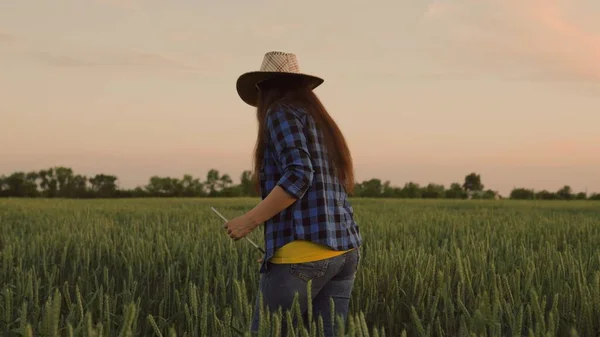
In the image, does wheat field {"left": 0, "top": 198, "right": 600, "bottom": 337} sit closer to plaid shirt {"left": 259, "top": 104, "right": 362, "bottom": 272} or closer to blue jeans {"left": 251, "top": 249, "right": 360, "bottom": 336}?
blue jeans {"left": 251, "top": 249, "right": 360, "bottom": 336}

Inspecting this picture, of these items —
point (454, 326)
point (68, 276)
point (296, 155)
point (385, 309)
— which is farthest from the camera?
point (68, 276)

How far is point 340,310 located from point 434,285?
1.18m

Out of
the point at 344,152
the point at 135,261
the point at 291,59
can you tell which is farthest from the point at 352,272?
the point at 135,261

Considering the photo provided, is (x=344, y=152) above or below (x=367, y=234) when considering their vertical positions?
above

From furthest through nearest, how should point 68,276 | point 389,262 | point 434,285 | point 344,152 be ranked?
point 68,276
point 389,262
point 434,285
point 344,152

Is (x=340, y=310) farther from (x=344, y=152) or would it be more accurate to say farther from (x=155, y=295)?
(x=155, y=295)

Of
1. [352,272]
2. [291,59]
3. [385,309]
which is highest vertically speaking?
[291,59]

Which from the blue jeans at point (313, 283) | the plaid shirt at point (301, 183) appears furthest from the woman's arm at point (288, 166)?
the blue jeans at point (313, 283)

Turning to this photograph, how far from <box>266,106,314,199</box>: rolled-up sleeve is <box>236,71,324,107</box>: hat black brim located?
18 centimetres

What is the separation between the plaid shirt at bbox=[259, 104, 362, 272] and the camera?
2.14 metres

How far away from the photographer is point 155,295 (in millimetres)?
3486

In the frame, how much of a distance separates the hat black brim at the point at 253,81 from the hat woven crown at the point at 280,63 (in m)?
0.02

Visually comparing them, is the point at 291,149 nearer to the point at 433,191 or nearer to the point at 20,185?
the point at 433,191

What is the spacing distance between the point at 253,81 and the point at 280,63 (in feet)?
0.66
